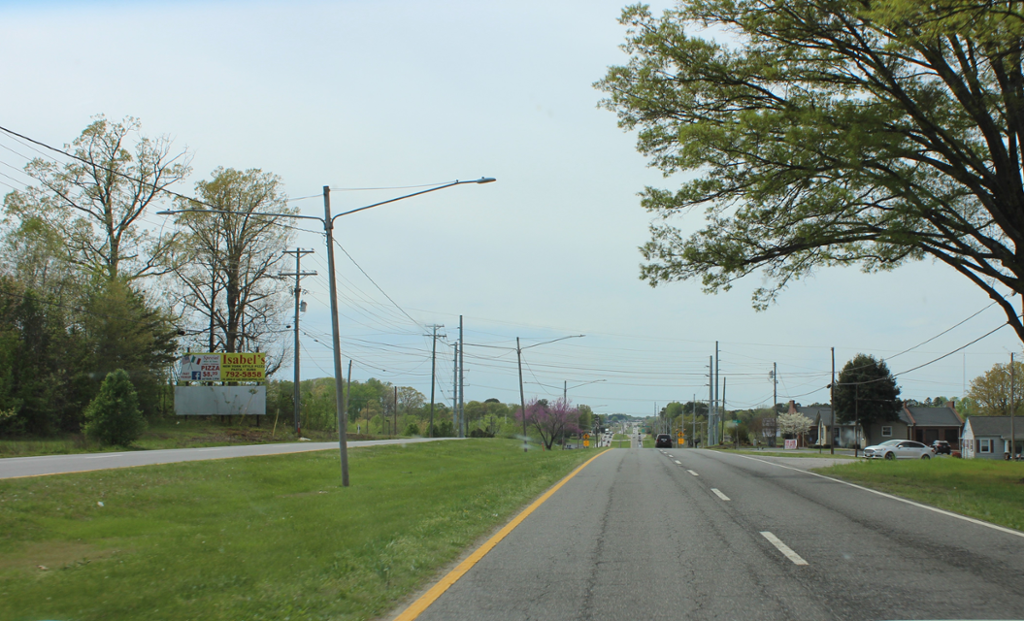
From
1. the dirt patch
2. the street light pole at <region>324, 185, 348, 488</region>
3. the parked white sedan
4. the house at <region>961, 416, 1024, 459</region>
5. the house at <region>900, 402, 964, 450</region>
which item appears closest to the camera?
the dirt patch

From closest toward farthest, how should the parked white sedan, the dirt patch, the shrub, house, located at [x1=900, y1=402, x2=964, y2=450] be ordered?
the dirt patch < the shrub < the parked white sedan < house, located at [x1=900, y1=402, x2=964, y2=450]

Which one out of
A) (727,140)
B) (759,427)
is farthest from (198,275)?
(759,427)

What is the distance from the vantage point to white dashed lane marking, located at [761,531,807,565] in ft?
25.1

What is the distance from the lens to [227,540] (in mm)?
10023

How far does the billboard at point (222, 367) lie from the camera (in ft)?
157

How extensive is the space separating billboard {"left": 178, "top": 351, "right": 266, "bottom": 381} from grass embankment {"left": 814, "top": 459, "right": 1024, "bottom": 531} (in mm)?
37661

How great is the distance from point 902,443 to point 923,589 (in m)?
49.7

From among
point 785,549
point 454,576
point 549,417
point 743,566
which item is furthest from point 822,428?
point 454,576

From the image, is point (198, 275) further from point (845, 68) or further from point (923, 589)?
point (923, 589)

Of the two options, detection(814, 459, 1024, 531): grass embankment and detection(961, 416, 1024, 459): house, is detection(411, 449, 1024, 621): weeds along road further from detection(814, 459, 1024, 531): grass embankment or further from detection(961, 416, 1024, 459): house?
detection(961, 416, 1024, 459): house

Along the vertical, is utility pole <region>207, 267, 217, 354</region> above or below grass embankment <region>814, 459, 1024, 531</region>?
above

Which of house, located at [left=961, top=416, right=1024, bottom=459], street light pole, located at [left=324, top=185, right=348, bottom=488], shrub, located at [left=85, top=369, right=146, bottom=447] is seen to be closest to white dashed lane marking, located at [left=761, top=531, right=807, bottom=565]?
street light pole, located at [left=324, top=185, right=348, bottom=488]

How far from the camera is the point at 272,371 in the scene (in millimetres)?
52938

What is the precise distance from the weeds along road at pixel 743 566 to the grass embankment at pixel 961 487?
3.11 feet
